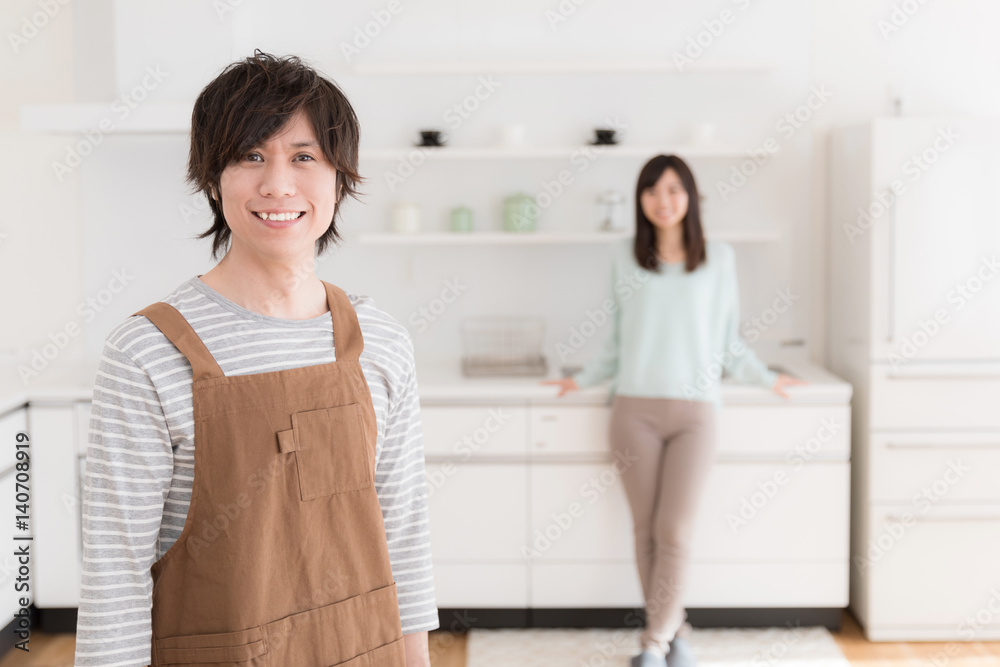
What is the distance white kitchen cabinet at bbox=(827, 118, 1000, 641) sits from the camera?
9.16 feet

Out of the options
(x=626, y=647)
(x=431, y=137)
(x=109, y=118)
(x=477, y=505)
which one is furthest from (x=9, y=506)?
(x=626, y=647)

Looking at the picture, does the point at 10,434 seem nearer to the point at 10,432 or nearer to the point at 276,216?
the point at 10,432

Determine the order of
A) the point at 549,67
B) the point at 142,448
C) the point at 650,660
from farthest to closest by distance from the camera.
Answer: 1. the point at 549,67
2. the point at 650,660
3. the point at 142,448

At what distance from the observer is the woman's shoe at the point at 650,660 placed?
104 inches

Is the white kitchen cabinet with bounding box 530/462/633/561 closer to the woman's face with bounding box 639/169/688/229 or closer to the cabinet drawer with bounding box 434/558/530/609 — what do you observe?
the cabinet drawer with bounding box 434/558/530/609

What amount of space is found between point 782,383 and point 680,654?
3.05ft

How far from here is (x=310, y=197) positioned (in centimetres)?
104

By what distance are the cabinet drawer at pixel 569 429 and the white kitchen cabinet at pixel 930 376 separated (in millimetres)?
891

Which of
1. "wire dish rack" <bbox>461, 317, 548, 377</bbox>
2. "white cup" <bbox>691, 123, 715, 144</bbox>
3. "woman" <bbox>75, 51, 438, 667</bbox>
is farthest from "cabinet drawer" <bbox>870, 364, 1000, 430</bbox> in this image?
"woman" <bbox>75, 51, 438, 667</bbox>

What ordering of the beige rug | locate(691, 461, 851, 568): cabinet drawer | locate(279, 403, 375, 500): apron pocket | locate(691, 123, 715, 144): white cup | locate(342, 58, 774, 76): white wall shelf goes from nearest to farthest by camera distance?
locate(279, 403, 375, 500): apron pocket → the beige rug → locate(691, 461, 851, 568): cabinet drawer → locate(342, 58, 774, 76): white wall shelf → locate(691, 123, 715, 144): white cup

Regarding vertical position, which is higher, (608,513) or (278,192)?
(278,192)

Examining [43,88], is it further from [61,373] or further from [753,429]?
[753,429]

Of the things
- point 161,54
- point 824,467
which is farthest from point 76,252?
point 824,467

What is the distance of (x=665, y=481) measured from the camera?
2.70 metres
